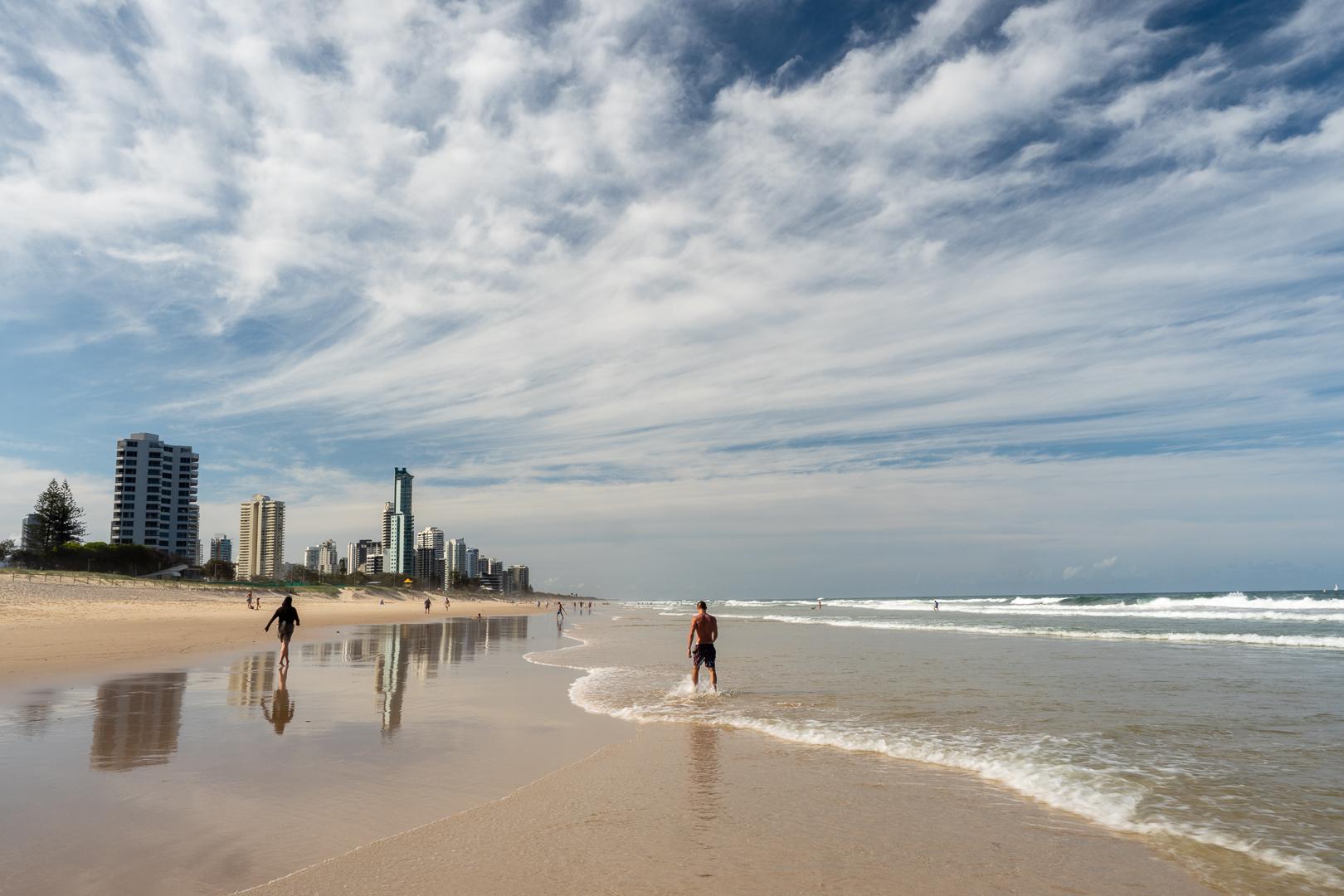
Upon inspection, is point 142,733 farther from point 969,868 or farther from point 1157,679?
point 1157,679

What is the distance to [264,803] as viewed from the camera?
6.33 meters

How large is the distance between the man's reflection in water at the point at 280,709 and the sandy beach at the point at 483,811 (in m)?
0.08

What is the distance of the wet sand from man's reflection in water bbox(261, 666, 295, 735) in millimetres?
4847

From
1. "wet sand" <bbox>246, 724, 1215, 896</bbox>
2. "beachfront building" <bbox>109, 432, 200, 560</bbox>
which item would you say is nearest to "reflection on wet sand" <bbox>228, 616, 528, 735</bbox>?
"wet sand" <bbox>246, 724, 1215, 896</bbox>

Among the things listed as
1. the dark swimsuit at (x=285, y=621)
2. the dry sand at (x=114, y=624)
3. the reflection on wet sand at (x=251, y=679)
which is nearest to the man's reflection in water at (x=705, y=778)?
the reflection on wet sand at (x=251, y=679)

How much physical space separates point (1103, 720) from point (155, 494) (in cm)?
17860

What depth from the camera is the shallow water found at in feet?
16.6

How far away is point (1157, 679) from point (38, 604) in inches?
1729

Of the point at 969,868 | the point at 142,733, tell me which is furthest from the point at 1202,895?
the point at 142,733

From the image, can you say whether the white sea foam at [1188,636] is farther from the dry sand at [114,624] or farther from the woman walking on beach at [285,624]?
the dry sand at [114,624]

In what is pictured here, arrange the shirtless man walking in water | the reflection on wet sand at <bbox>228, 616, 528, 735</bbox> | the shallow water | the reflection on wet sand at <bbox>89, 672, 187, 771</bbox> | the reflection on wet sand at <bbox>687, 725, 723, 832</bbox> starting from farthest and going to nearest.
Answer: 1. the shirtless man walking in water
2. the reflection on wet sand at <bbox>228, 616, 528, 735</bbox>
3. the reflection on wet sand at <bbox>89, 672, 187, 771</bbox>
4. the reflection on wet sand at <bbox>687, 725, 723, 832</bbox>
5. the shallow water

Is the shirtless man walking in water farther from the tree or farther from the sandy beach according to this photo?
the tree

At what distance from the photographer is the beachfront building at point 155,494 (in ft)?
483

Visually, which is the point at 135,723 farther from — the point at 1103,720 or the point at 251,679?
the point at 1103,720
